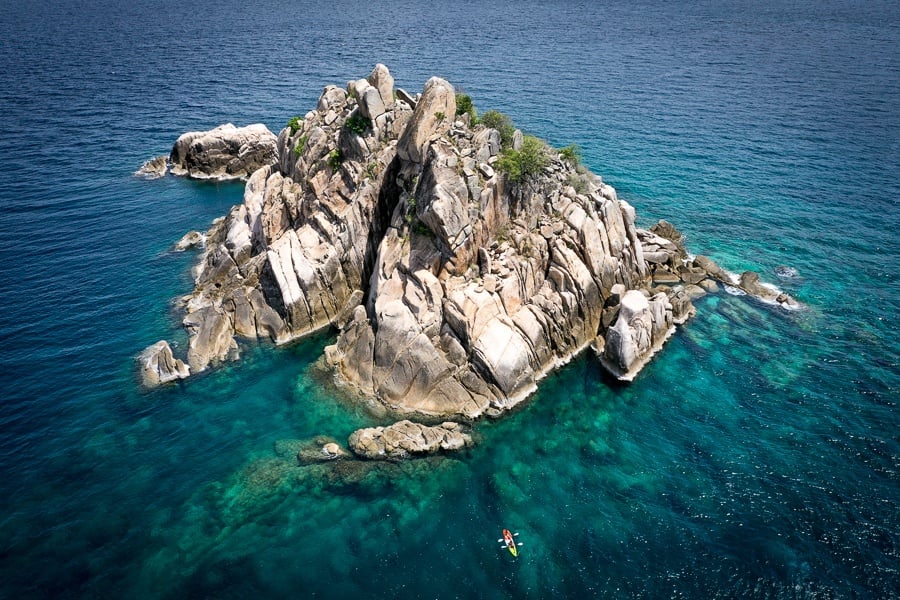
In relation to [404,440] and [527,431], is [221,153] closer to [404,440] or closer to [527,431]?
[404,440]

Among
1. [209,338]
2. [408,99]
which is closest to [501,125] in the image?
[408,99]

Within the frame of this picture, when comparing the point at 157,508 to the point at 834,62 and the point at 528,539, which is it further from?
the point at 834,62

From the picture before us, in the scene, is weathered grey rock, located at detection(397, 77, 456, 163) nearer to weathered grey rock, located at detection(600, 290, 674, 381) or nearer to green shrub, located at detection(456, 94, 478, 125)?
green shrub, located at detection(456, 94, 478, 125)

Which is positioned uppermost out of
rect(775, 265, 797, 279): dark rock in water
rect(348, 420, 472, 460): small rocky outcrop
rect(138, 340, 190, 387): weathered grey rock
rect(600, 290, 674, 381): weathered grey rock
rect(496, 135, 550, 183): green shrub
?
rect(496, 135, 550, 183): green shrub

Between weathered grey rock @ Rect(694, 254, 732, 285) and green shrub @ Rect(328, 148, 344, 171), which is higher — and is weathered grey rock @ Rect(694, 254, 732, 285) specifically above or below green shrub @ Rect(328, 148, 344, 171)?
below

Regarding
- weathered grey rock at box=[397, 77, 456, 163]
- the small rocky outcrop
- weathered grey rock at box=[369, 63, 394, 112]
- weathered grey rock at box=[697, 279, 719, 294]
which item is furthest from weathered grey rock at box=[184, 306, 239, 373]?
weathered grey rock at box=[697, 279, 719, 294]

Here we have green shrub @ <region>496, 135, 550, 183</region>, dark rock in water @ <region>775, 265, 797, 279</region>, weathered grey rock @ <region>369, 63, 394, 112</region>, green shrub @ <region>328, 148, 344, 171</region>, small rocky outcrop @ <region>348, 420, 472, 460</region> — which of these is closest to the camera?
small rocky outcrop @ <region>348, 420, 472, 460</region>
